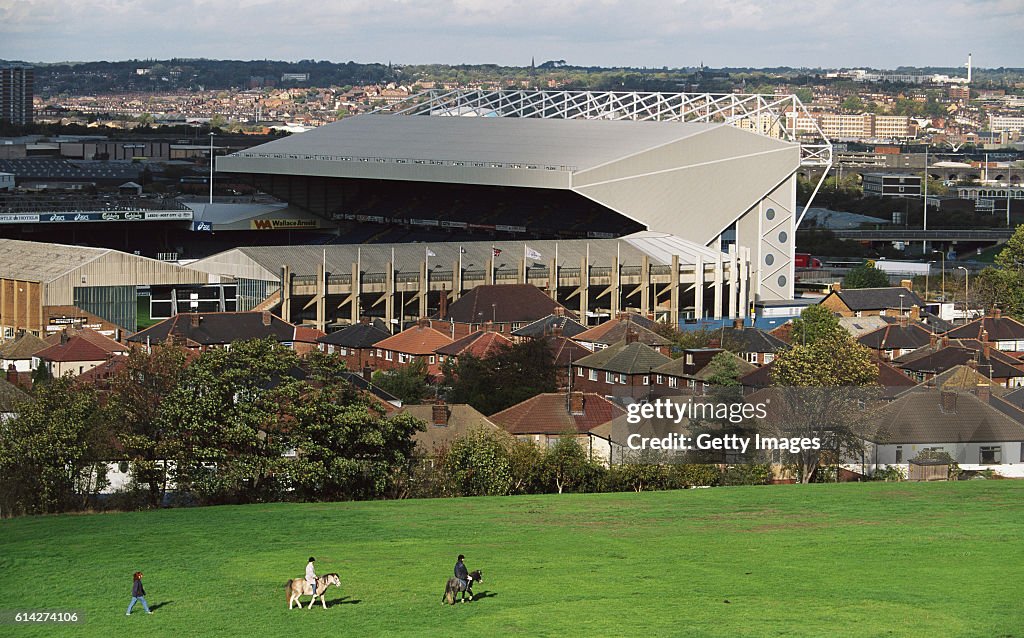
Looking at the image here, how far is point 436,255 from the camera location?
8362cm

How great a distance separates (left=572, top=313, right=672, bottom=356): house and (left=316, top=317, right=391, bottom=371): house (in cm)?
702

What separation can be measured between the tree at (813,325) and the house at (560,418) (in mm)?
19939

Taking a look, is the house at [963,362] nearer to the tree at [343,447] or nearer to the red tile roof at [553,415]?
the red tile roof at [553,415]

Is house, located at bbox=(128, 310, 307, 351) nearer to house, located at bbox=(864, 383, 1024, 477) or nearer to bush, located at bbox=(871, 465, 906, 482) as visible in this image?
house, located at bbox=(864, 383, 1024, 477)

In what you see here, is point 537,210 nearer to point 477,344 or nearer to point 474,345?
point 477,344

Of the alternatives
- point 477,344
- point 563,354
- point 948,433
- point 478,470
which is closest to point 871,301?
point 477,344

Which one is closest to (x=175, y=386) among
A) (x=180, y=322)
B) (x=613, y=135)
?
(x=180, y=322)

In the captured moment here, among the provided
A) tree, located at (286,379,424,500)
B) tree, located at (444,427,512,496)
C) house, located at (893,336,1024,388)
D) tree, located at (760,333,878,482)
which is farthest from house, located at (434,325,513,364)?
tree, located at (286,379,424,500)

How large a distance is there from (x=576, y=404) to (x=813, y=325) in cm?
2562

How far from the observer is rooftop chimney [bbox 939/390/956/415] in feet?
145

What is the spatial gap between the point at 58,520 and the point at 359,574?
811cm

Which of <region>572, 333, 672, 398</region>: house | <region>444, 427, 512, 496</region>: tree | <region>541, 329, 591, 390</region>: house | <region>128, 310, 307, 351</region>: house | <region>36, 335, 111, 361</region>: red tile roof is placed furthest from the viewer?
<region>128, 310, 307, 351</region>: house

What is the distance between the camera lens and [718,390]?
45531 millimetres

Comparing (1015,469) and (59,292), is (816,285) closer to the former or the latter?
(59,292)
